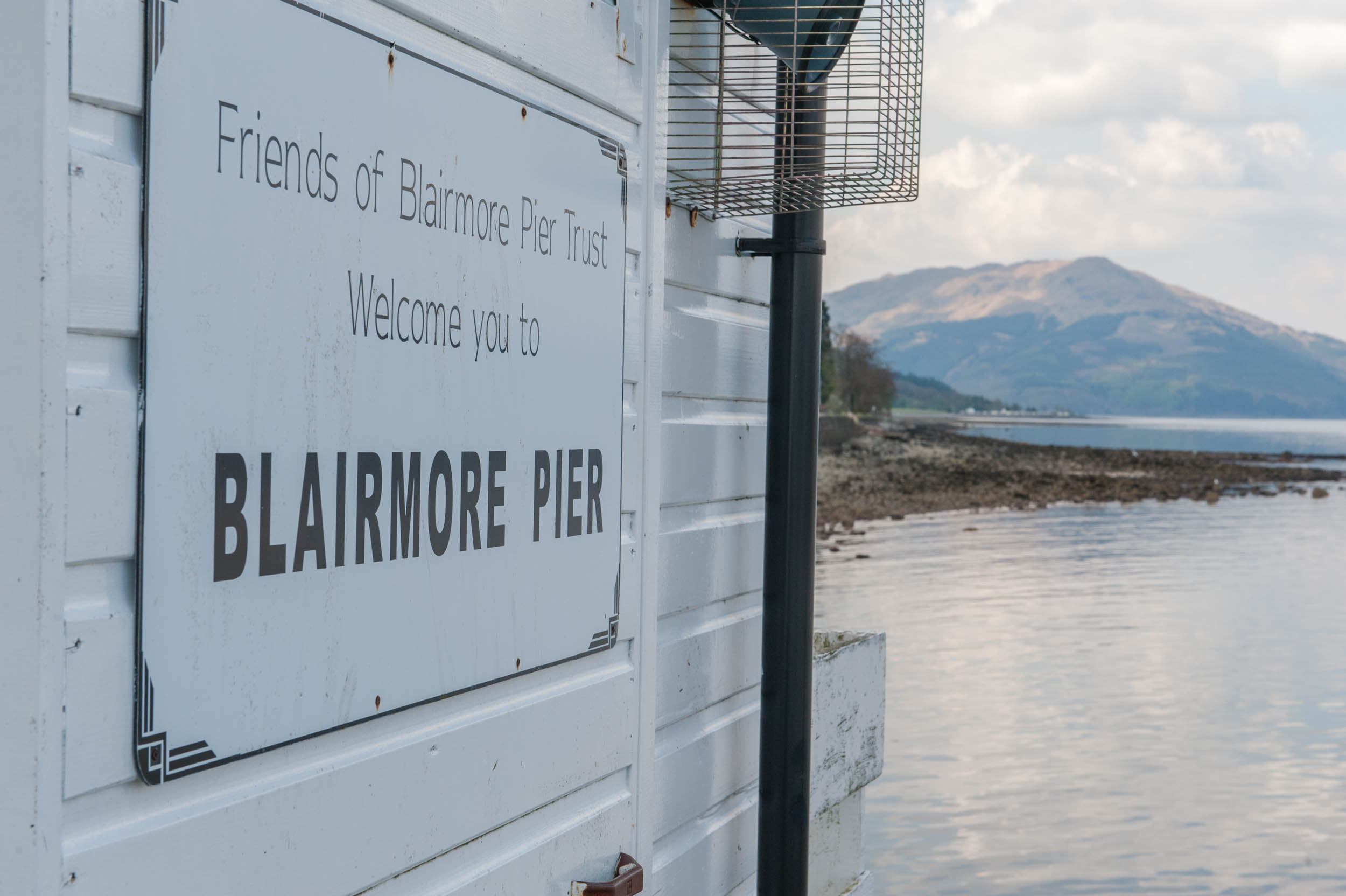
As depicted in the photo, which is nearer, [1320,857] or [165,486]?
[165,486]

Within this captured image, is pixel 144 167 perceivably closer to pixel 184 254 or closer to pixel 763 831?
pixel 184 254

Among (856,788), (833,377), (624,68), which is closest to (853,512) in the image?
(856,788)

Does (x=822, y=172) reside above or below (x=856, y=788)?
above

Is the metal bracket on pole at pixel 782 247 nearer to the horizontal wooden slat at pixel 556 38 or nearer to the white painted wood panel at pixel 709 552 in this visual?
the white painted wood panel at pixel 709 552

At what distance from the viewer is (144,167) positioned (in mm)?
1272

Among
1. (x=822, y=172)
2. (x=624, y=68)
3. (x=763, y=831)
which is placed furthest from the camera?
(x=763, y=831)

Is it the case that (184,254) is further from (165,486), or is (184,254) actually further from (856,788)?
(856,788)

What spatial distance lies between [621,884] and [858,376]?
90.6 metres

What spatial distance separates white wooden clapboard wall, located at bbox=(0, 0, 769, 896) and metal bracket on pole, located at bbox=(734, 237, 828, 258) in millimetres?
76

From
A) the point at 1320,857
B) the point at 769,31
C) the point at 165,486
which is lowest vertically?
the point at 1320,857

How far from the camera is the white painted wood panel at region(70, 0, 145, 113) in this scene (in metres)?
1.21

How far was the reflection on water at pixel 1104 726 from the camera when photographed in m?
6.79

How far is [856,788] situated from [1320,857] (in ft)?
14.0

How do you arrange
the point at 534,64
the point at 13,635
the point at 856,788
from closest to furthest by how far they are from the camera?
the point at 13,635 → the point at 534,64 → the point at 856,788
